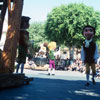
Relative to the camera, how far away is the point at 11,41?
5.52 meters

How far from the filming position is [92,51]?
20.4 feet

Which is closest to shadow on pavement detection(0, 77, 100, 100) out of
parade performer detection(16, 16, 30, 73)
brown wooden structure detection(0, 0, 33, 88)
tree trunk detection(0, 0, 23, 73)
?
brown wooden structure detection(0, 0, 33, 88)

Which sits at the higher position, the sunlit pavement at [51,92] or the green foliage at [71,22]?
the green foliage at [71,22]

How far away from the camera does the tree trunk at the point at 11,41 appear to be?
5469 mm

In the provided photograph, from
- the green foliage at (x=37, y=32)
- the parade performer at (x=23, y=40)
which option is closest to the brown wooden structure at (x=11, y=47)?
the parade performer at (x=23, y=40)

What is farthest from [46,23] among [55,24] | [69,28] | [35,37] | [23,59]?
[23,59]

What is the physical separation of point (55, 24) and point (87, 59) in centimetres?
2804

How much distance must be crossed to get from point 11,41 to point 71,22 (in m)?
27.7

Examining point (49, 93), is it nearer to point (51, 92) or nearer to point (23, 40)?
point (51, 92)

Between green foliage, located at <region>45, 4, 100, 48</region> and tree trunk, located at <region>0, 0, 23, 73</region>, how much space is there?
2623 cm

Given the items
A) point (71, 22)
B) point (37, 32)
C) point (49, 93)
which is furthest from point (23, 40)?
point (37, 32)

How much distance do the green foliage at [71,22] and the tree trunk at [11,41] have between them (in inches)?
1033

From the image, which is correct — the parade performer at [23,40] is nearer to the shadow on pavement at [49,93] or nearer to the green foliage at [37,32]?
the shadow on pavement at [49,93]

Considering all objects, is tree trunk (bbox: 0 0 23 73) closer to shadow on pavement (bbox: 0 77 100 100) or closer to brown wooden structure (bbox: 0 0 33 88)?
brown wooden structure (bbox: 0 0 33 88)
